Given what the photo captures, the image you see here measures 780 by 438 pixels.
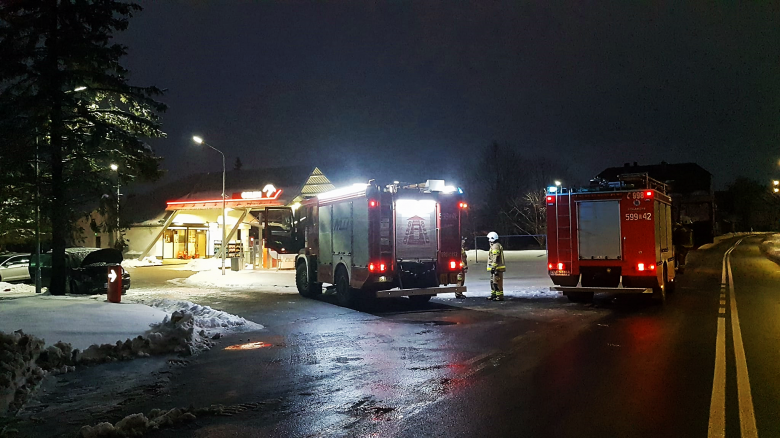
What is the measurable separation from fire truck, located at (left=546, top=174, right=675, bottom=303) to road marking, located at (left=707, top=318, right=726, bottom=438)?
4792mm

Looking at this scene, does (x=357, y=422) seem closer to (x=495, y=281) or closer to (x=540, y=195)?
(x=495, y=281)

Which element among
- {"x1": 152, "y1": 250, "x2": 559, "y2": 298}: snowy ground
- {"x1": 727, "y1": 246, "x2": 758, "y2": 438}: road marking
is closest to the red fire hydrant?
{"x1": 152, "y1": 250, "x2": 559, "y2": 298}: snowy ground

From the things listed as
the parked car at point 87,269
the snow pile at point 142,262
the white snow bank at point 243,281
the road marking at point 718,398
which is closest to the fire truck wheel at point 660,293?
the road marking at point 718,398

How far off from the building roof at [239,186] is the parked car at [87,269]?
48.0 ft

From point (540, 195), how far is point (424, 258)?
147 ft

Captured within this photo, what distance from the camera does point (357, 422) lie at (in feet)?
19.3

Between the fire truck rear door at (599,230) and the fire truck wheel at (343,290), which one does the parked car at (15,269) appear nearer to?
the fire truck wheel at (343,290)

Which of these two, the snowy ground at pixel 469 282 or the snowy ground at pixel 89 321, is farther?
the snowy ground at pixel 469 282

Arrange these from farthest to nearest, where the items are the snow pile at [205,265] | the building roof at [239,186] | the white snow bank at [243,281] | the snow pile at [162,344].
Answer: the building roof at [239,186]
the snow pile at [205,265]
the white snow bank at [243,281]
the snow pile at [162,344]

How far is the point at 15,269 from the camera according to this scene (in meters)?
24.3

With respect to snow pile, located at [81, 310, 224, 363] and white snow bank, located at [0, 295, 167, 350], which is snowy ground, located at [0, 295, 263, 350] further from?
snow pile, located at [81, 310, 224, 363]

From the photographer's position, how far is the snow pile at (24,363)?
6.95 metres

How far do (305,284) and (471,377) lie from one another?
36.7 ft

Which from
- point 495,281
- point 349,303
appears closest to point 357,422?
point 349,303
